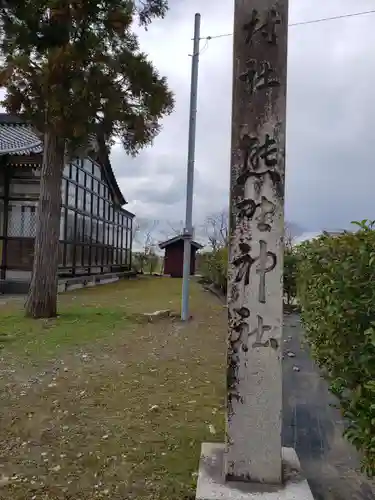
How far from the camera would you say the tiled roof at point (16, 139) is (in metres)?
11.9

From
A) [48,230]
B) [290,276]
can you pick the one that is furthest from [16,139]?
[290,276]

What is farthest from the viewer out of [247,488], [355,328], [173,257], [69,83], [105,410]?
[173,257]

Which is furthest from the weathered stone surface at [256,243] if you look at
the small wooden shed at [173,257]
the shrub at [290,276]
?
the small wooden shed at [173,257]

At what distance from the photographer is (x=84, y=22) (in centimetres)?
685

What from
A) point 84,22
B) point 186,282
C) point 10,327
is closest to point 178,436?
point 10,327

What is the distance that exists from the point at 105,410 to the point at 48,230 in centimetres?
482

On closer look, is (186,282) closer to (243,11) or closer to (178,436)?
(178,436)

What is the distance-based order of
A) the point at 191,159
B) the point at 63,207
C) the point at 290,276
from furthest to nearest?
1. the point at 63,207
2. the point at 290,276
3. the point at 191,159

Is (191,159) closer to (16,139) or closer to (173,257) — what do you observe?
(16,139)

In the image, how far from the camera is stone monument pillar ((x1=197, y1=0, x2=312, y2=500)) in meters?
2.01

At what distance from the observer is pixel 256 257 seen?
6.76 ft

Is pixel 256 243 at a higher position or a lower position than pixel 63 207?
lower

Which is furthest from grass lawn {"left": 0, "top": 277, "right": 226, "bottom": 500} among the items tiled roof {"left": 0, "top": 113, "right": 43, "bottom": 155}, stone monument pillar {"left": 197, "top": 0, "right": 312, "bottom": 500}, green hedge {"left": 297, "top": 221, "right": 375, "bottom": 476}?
tiled roof {"left": 0, "top": 113, "right": 43, "bottom": 155}

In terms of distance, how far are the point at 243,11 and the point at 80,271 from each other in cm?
1386
